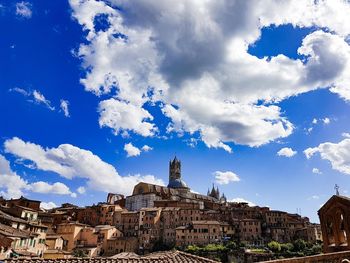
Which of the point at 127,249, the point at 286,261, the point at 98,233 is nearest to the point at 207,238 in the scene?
the point at 127,249

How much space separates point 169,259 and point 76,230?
6946 centimetres

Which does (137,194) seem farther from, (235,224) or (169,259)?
(169,259)

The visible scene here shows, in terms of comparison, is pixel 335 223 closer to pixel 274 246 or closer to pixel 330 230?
pixel 330 230

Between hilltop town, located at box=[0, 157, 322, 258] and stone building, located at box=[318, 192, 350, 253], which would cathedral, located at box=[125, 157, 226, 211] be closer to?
hilltop town, located at box=[0, 157, 322, 258]

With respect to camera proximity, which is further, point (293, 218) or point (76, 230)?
point (293, 218)

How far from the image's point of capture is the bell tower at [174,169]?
146m

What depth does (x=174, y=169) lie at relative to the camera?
483 ft

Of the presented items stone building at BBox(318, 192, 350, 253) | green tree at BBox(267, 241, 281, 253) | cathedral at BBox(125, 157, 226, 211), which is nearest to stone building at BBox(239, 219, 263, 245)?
green tree at BBox(267, 241, 281, 253)

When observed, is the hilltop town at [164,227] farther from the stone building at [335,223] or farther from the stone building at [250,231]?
the stone building at [335,223]

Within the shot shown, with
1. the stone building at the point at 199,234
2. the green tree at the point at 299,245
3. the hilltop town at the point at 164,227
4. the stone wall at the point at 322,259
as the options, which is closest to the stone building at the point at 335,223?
the stone wall at the point at 322,259

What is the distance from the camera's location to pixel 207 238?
281 ft

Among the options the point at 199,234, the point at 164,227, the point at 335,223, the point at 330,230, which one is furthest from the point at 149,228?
the point at 335,223

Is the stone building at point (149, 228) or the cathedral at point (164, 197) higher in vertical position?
the cathedral at point (164, 197)

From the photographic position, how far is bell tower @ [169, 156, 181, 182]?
479 feet
